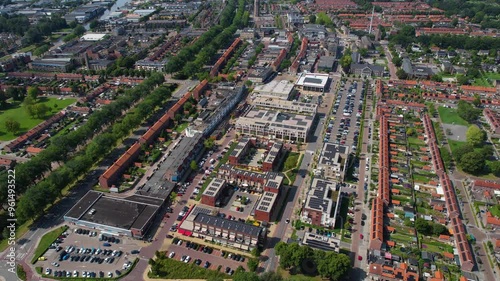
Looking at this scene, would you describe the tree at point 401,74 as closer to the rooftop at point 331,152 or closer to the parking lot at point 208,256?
the rooftop at point 331,152

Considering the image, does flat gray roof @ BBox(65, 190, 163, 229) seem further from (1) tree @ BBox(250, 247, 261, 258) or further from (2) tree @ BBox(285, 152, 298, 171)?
(2) tree @ BBox(285, 152, 298, 171)

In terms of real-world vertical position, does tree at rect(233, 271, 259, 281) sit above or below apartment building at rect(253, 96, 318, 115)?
below

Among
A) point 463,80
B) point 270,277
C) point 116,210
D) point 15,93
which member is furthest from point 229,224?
point 463,80

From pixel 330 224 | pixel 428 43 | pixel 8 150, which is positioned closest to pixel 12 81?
pixel 8 150

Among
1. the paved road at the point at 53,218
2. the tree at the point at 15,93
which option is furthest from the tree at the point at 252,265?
the tree at the point at 15,93

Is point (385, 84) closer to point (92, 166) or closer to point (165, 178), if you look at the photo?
point (165, 178)

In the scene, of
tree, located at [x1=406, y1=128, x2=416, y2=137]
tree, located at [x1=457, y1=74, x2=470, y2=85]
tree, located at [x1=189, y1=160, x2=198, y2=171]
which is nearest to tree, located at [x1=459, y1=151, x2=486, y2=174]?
tree, located at [x1=406, y1=128, x2=416, y2=137]
